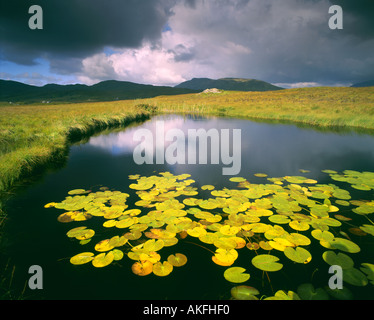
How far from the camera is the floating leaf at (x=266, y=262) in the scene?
3.02 m

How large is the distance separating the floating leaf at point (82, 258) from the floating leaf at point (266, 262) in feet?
8.40

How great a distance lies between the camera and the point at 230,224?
4.08m

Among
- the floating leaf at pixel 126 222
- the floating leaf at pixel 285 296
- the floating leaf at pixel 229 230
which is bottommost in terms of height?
the floating leaf at pixel 285 296

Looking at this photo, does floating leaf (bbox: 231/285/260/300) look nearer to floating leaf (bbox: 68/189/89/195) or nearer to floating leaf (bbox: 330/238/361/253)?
floating leaf (bbox: 330/238/361/253)

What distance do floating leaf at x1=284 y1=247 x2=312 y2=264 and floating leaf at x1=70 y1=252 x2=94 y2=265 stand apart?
3.14 meters

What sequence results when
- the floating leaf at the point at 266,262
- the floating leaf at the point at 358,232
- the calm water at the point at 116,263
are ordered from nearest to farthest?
the calm water at the point at 116,263 → the floating leaf at the point at 266,262 → the floating leaf at the point at 358,232

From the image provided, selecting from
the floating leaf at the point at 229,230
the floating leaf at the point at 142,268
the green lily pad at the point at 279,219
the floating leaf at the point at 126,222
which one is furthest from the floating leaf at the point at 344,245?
the floating leaf at the point at 126,222

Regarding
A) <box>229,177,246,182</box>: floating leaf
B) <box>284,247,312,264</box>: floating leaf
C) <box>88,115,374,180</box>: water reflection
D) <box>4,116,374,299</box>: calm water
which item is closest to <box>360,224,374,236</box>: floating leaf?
<box>4,116,374,299</box>: calm water

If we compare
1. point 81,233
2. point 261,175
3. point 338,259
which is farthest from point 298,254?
point 261,175

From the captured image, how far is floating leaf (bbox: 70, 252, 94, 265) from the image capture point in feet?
10.5

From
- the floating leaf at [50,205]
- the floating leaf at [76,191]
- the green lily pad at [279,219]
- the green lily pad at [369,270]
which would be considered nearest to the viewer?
the green lily pad at [369,270]

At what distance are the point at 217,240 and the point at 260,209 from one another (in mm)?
1572

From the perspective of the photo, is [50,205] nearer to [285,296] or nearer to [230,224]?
[230,224]

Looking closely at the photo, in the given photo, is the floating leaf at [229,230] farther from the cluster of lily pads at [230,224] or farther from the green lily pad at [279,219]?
the green lily pad at [279,219]
